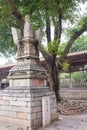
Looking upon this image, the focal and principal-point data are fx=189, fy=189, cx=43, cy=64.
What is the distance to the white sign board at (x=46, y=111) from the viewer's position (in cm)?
513

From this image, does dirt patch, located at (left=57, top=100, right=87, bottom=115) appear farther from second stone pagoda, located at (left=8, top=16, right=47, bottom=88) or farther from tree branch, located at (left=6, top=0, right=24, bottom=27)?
tree branch, located at (left=6, top=0, right=24, bottom=27)

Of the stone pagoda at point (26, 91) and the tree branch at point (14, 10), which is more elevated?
the tree branch at point (14, 10)

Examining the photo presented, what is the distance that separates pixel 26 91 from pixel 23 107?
42 cm

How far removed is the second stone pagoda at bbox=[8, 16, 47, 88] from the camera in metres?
5.29

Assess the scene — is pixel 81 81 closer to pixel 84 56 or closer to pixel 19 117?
pixel 84 56

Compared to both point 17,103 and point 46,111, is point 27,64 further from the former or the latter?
point 46,111

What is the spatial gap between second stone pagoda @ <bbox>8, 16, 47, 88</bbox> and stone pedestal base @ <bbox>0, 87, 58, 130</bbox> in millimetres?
224

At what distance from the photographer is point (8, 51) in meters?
13.2

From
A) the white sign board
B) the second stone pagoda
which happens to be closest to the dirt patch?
the white sign board

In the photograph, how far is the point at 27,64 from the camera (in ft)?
17.7

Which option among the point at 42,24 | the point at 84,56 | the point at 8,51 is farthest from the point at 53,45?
the point at 8,51

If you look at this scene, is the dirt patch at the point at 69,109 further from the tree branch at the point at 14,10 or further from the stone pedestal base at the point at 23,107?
the tree branch at the point at 14,10

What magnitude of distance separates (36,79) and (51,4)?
3.89m

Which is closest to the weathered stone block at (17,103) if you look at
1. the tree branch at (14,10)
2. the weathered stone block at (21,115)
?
the weathered stone block at (21,115)
